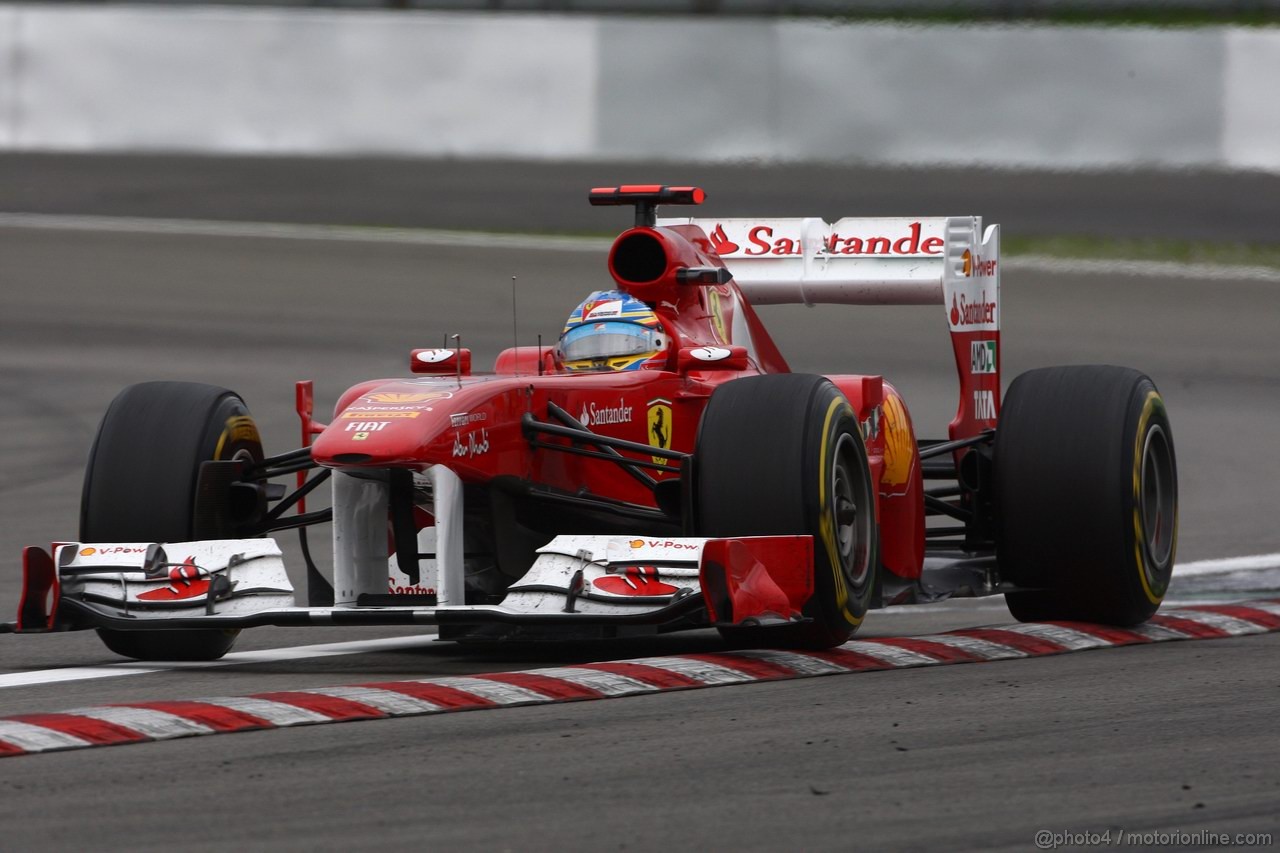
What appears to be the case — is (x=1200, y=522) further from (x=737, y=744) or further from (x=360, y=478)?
(x=737, y=744)

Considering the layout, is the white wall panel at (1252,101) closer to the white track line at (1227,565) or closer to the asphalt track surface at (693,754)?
the asphalt track surface at (693,754)

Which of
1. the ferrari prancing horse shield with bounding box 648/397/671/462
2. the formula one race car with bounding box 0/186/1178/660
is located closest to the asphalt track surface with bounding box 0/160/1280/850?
the formula one race car with bounding box 0/186/1178/660

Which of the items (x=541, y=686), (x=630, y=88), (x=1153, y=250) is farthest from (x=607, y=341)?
(x=630, y=88)

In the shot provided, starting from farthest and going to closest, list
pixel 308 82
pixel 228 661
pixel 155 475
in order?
pixel 308 82
pixel 228 661
pixel 155 475

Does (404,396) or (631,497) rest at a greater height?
(404,396)

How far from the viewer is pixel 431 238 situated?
23.3 metres

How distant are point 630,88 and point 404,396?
54.3 feet

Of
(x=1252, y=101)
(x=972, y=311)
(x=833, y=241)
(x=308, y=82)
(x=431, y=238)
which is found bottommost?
(x=972, y=311)

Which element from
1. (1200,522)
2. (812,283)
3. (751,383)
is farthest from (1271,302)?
(751,383)

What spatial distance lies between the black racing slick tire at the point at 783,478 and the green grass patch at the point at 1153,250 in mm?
14250

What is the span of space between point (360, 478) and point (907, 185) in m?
15.7

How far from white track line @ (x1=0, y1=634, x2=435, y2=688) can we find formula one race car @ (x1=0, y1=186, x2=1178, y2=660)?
128 mm

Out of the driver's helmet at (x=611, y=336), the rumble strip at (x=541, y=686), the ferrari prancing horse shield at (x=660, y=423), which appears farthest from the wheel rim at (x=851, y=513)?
the driver's helmet at (x=611, y=336)

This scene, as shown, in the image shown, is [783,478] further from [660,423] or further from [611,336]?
[611,336]
